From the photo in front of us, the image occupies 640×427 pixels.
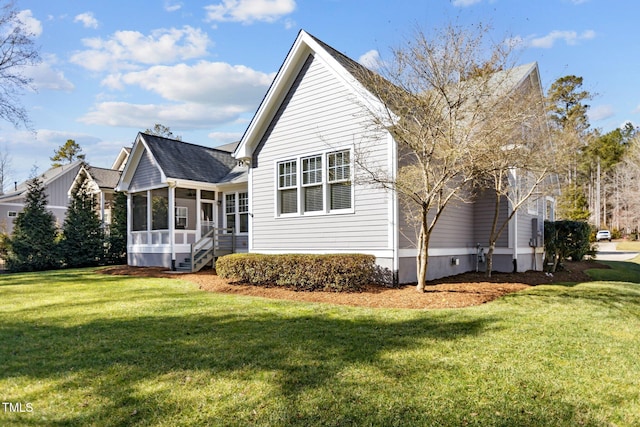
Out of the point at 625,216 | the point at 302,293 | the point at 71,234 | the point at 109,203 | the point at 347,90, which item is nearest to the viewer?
the point at 302,293

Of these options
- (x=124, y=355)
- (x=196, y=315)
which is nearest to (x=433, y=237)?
(x=196, y=315)

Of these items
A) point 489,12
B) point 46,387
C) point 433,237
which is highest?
point 489,12

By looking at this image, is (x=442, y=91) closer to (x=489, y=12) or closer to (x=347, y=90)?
(x=489, y=12)

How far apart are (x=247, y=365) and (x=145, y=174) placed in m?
14.8

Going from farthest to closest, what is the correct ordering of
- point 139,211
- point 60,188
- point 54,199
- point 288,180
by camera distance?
point 60,188, point 54,199, point 139,211, point 288,180

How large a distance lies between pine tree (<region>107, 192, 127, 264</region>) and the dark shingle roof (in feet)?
15.0

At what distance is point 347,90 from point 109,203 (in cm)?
1899

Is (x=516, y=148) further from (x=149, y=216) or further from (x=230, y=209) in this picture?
(x=149, y=216)

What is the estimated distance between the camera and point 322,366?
14.5 feet

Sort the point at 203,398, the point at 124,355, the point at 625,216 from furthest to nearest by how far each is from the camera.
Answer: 1. the point at 625,216
2. the point at 124,355
3. the point at 203,398

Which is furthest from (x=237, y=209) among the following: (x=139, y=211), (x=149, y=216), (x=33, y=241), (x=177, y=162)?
(x=33, y=241)

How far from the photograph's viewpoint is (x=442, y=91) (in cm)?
795

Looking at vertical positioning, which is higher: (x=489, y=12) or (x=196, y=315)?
(x=489, y=12)

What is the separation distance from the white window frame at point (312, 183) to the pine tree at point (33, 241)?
12899 millimetres
